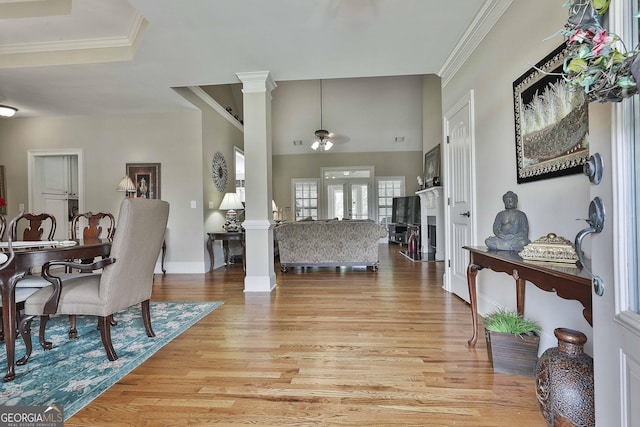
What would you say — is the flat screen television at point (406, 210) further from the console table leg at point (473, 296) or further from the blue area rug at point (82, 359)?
the blue area rug at point (82, 359)

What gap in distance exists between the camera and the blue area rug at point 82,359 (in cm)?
151

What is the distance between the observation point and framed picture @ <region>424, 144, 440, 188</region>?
554 cm

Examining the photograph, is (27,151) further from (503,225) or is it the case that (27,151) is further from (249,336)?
(503,225)

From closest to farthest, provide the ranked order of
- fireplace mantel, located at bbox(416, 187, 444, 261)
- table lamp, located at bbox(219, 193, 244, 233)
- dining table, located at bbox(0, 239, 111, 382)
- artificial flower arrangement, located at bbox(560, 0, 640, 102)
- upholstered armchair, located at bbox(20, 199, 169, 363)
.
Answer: artificial flower arrangement, located at bbox(560, 0, 640, 102) → dining table, located at bbox(0, 239, 111, 382) → upholstered armchair, located at bbox(20, 199, 169, 363) → table lamp, located at bbox(219, 193, 244, 233) → fireplace mantel, located at bbox(416, 187, 444, 261)

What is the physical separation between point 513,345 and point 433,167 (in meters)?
4.69

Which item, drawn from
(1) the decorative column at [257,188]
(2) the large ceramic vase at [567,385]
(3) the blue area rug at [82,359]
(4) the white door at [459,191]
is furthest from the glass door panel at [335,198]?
(2) the large ceramic vase at [567,385]

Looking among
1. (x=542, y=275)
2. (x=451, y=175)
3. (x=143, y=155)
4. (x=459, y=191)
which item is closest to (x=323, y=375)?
(x=542, y=275)

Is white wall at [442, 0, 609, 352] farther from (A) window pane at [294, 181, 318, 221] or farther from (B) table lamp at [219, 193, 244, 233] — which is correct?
(A) window pane at [294, 181, 318, 221]

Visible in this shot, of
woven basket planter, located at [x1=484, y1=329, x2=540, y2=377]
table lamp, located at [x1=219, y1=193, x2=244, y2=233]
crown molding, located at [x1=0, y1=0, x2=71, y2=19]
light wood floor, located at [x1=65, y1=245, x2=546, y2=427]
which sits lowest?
light wood floor, located at [x1=65, y1=245, x2=546, y2=427]

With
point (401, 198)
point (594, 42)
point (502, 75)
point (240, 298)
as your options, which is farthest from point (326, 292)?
point (401, 198)

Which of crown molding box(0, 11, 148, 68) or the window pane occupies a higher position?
crown molding box(0, 11, 148, 68)

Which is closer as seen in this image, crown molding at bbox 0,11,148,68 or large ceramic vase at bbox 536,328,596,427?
large ceramic vase at bbox 536,328,596,427

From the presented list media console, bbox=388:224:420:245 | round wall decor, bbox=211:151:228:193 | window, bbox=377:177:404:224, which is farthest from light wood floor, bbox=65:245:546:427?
window, bbox=377:177:404:224

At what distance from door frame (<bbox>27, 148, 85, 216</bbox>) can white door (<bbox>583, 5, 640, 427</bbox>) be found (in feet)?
20.0
